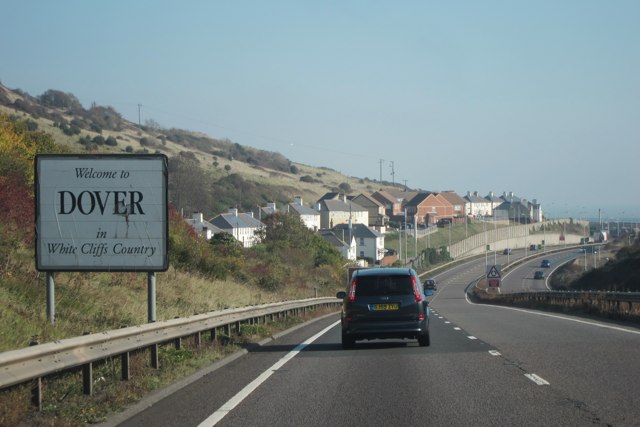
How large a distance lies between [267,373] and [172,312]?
8.59 meters

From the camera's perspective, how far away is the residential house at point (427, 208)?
7328 inches

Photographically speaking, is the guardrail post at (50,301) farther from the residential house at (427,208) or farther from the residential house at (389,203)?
the residential house at (389,203)

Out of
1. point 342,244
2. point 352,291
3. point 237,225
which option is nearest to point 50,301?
point 352,291

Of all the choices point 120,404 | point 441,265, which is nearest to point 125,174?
point 120,404

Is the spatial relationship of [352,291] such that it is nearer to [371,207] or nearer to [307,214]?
[307,214]

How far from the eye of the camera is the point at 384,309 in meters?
19.2

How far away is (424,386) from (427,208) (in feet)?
584

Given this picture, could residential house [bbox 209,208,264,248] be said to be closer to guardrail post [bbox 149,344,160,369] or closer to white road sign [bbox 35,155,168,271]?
white road sign [bbox 35,155,168,271]

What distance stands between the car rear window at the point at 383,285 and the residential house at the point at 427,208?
16395cm

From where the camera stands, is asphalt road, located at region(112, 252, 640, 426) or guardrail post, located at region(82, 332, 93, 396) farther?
guardrail post, located at region(82, 332, 93, 396)

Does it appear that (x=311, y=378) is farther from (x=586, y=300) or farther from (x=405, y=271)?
(x=586, y=300)

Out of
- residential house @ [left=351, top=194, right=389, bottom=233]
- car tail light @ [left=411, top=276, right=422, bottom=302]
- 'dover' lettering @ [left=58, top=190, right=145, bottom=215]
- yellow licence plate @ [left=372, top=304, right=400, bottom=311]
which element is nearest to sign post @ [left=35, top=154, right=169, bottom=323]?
'dover' lettering @ [left=58, top=190, right=145, bottom=215]

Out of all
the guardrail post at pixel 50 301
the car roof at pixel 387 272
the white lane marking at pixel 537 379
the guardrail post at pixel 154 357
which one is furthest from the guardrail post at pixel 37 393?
the car roof at pixel 387 272

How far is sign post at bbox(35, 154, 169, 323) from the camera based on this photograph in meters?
18.1
